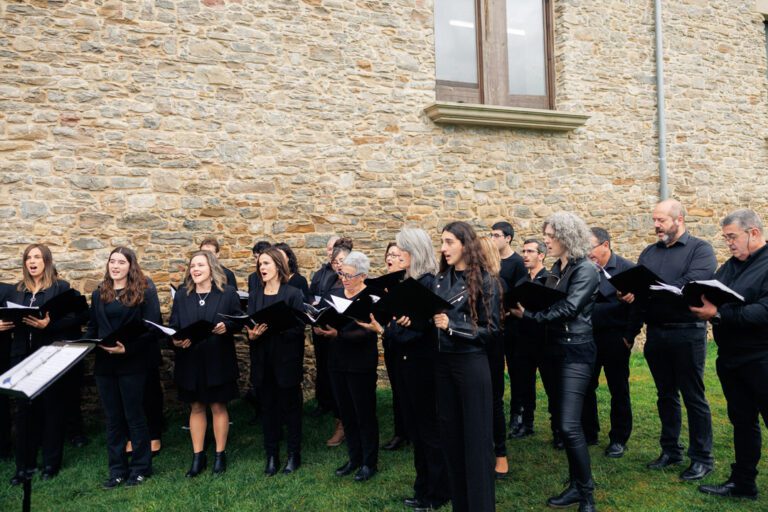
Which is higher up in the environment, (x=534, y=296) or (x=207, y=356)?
(x=534, y=296)

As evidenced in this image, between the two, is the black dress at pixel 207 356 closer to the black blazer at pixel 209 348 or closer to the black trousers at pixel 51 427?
the black blazer at pixel 209 348

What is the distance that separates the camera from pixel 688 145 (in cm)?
1038

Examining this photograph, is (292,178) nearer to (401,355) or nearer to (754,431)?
(401,355)

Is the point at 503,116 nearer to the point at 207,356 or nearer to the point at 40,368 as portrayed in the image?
the point at 207,356

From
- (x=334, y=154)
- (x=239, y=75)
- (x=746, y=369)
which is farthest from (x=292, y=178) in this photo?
(x=746, y=369)

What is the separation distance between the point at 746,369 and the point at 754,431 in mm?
515

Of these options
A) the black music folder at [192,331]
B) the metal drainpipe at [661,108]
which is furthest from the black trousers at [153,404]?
the metal drainpipe at [661,108]

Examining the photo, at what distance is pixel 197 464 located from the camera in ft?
17.7

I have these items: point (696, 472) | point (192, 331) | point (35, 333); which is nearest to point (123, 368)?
point (192, 331)

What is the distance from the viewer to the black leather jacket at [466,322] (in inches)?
148

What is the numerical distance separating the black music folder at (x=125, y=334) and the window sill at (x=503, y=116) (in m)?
5.19

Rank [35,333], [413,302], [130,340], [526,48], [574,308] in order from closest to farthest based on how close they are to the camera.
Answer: [413,302]
[574,308]
[130,340]
[35,333]
[526,48]

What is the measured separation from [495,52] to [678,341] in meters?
6.04

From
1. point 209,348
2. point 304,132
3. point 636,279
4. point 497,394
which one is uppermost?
point 304,132
